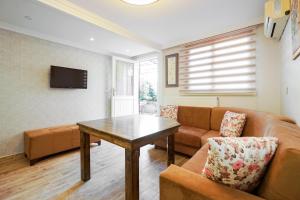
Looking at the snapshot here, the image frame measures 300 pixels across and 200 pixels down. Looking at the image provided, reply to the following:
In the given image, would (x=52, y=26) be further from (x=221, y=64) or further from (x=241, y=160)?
(x=241, y=160)

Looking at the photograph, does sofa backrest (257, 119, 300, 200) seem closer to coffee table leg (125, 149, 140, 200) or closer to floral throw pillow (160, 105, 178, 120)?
coffee table leg (125, 149, 140, 200)

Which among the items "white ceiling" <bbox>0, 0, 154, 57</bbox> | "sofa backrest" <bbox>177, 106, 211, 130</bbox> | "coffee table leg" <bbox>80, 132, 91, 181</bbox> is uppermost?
"white ceiling" <bbox>0, 0, 154, 57</bbox>

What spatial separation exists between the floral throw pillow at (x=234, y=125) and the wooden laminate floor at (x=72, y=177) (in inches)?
34.1

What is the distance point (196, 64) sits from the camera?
3387 millimetres

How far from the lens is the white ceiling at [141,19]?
7.06ft

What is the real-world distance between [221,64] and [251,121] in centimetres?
128

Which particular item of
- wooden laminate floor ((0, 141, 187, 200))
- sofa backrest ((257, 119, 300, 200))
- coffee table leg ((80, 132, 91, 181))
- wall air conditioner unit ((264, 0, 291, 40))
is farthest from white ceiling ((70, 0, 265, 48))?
wooden laminate floor ((0, 141, 187, 200))

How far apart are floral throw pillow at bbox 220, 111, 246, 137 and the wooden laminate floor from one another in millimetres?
867

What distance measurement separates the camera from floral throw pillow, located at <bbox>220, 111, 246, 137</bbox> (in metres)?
2.30

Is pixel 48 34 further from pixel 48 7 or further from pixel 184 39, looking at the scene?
pixel 184 39

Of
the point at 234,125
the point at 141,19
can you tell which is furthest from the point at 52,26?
the point at 234,125

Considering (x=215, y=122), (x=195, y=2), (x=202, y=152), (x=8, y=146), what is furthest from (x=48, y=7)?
(x=215, y=122)

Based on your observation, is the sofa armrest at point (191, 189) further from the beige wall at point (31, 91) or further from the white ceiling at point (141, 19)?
the beige wall at point (31, 91)

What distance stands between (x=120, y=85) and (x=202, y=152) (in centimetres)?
331
